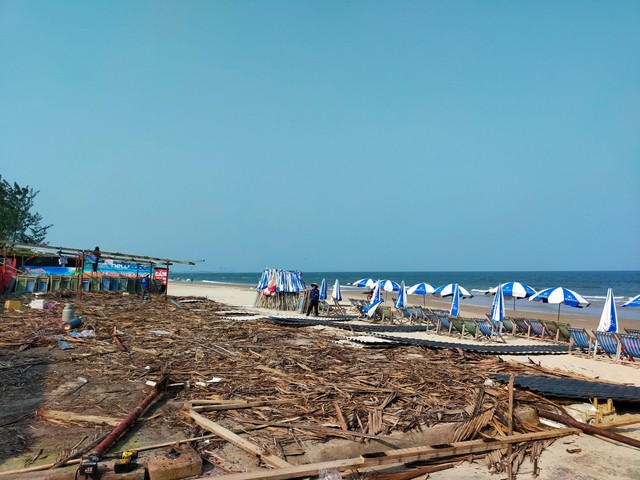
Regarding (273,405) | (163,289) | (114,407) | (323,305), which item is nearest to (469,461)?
(273,405)

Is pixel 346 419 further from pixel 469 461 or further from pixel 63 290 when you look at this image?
pixel 63 290

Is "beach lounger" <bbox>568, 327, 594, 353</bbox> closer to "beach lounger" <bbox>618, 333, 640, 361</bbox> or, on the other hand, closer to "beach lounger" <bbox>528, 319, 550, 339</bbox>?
"beach lounger" <bbox>618, 333, 640, 361</bbox>

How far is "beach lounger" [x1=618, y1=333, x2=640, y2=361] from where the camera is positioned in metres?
11.2

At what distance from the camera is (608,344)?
39.0ft

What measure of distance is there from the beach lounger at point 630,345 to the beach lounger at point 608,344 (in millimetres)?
109

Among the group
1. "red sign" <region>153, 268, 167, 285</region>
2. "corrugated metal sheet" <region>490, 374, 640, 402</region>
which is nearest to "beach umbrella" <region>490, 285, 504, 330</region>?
"corrugated metal sheet" <region>490, 374, 640, 402</region>

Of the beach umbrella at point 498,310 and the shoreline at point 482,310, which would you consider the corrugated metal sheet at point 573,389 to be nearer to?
the beach umbrella at point 498,310

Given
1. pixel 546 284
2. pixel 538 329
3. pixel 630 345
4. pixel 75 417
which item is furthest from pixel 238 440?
pixel 546 284

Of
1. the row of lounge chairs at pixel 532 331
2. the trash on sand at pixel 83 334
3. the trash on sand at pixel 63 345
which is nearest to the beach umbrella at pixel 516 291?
the row of lounge chairs at pixel 532 331

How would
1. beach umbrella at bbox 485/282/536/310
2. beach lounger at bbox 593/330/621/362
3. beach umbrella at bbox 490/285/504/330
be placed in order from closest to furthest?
beach lounger at bbox 593/330/621/362 → beach umbrella at bbox 490/285/504/330 → beach umbrella at bbox 485/282/536/310

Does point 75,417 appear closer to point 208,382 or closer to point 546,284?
point 208,382

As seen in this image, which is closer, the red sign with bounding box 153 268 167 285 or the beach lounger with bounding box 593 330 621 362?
the beach lounger with bounding box 593 330 621 362

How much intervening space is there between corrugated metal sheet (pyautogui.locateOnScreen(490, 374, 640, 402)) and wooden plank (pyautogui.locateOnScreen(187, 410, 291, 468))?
440 centimetres

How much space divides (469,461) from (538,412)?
1751 millimetres
